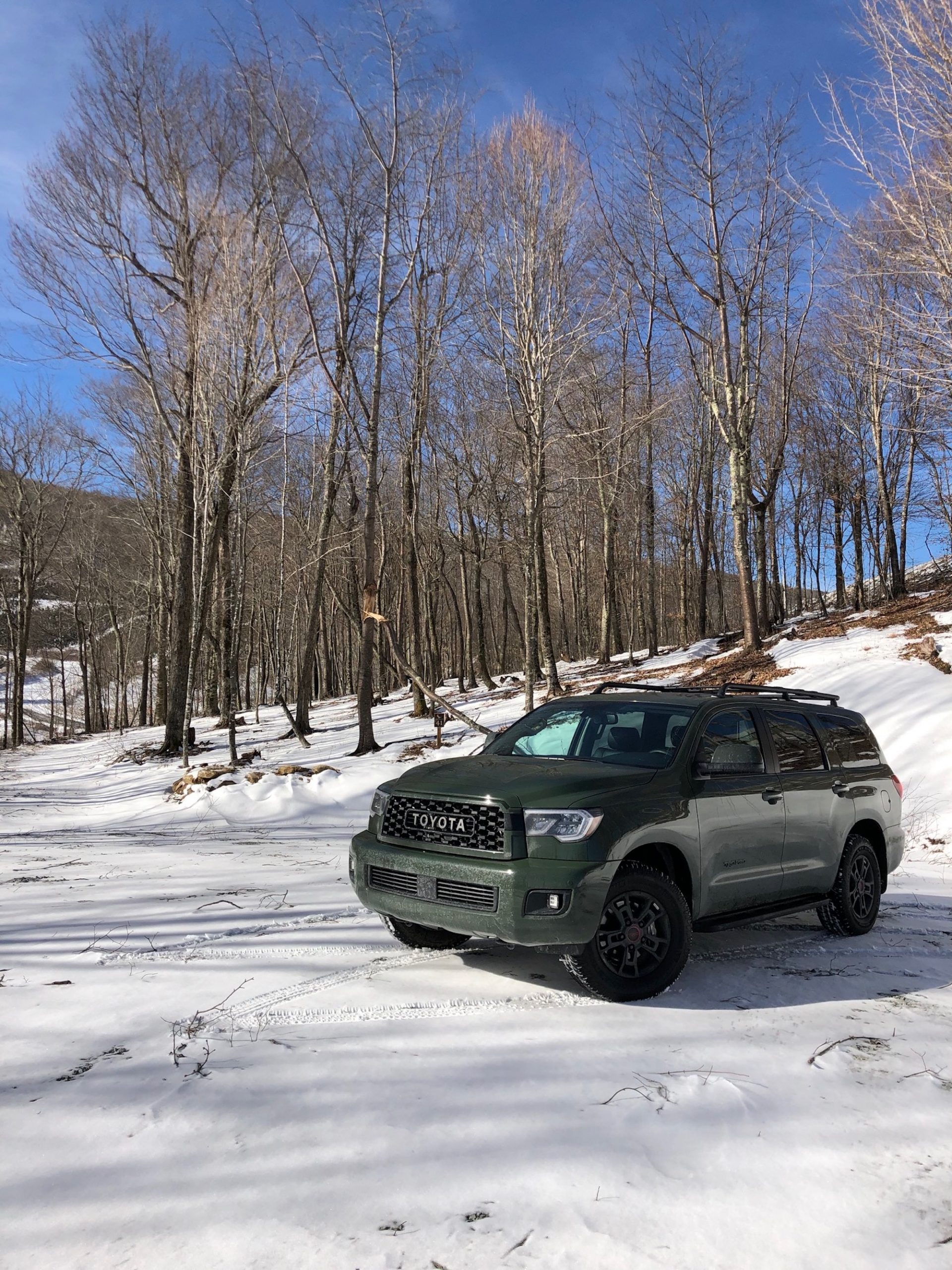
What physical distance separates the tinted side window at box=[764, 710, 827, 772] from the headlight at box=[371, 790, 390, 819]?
8.76ft

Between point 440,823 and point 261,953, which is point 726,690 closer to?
point 440,823

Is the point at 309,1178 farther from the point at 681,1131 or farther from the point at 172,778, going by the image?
the point at 172,778

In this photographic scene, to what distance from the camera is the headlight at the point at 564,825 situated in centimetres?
409

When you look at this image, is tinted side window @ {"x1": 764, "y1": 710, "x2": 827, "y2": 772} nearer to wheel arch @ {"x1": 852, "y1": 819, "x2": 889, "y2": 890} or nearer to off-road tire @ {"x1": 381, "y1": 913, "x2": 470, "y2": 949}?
wheel arch @ {"x1": 852, "y1": 819, "x2": 889, "y2": 890}

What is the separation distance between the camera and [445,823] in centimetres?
439

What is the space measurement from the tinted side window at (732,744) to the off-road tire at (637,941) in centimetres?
96

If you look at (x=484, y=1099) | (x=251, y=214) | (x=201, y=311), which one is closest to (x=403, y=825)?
(x=484, y=1099)

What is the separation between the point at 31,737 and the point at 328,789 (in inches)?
1395

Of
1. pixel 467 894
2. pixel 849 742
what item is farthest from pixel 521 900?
pixel 849 742

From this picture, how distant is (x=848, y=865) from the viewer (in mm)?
5801

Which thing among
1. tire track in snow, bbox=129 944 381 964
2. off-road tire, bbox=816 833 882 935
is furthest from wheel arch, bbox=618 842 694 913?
tire track in snow, bbox=129 944 381 964

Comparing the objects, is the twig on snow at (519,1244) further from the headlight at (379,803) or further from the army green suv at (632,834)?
the headlight at (379,803)

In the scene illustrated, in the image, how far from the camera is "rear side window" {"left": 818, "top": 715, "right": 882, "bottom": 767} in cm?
614

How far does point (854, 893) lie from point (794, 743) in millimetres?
1176
